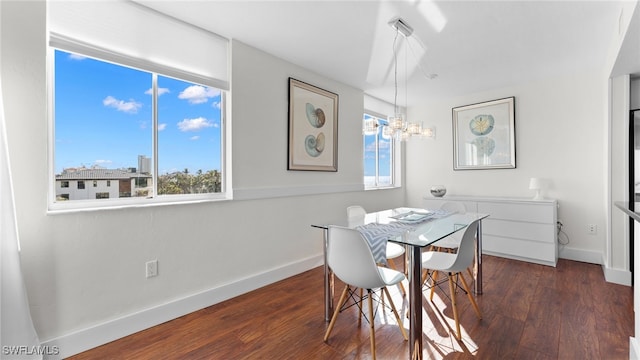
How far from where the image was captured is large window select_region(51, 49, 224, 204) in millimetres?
1975

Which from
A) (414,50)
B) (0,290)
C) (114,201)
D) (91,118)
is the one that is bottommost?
(0,290)

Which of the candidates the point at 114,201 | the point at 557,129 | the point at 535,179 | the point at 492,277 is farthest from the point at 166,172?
the point at 557,129

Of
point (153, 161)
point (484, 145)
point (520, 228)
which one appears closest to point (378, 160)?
point (484, 145)

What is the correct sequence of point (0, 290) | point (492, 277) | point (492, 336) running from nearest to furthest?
point (0, 290), point (492, 336), point (492, 277)

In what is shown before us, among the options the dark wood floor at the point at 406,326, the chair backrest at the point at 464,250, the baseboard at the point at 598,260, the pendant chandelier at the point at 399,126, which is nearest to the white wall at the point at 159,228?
the dark wood floor at the point at 406,326

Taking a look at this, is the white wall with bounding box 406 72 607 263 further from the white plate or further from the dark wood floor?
the white plate

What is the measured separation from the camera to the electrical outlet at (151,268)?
7.29 feet

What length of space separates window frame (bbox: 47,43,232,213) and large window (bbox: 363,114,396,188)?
2.45m

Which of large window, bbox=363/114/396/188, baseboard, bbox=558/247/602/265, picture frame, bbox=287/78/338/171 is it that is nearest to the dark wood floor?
baseboard, bbox=558/247/602/265

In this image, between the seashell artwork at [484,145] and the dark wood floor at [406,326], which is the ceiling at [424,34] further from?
the dark wood floor at [406,326]

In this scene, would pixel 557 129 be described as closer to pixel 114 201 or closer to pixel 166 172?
pixel 166 172

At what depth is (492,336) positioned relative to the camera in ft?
6.64

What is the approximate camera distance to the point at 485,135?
4.41m

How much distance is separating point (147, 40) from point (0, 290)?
188cm
